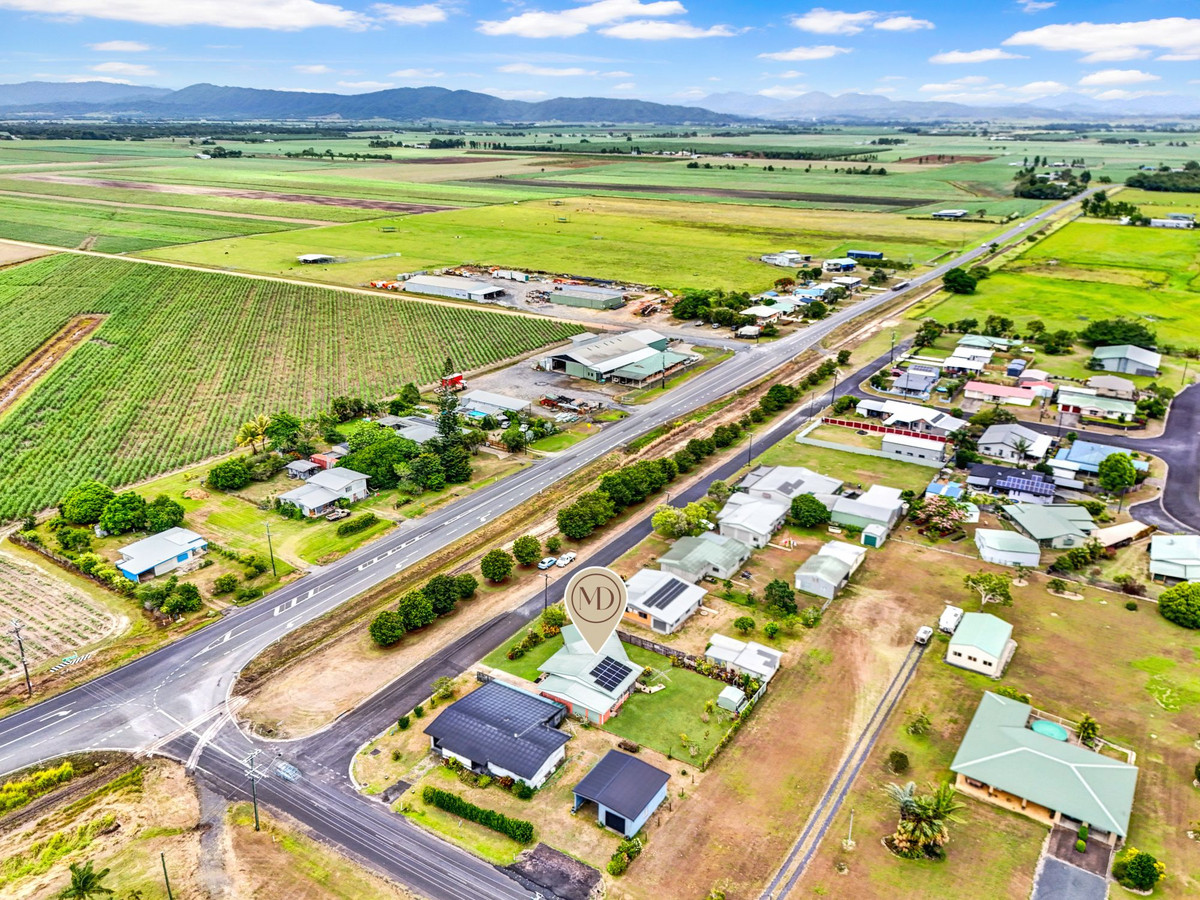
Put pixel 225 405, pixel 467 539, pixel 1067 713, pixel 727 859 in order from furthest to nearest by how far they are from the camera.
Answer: pixel 225 405 < pixel 467 539 < pixel 1067 713 < pixel 727 859

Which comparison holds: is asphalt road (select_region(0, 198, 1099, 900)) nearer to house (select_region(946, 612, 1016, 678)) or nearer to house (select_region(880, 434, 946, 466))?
house (select_region(946, 612, 1016, 678))

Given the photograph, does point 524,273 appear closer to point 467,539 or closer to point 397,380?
point 397,380

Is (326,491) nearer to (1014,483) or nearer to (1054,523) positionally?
(1054,523)

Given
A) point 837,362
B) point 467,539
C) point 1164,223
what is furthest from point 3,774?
point 1164,223

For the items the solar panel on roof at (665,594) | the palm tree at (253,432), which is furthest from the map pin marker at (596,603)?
the palm tree at (253,432)

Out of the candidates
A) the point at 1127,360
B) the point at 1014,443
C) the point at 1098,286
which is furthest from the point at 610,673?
the point at 1098,286

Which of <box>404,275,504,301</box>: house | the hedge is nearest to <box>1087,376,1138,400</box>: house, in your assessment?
the hedge
